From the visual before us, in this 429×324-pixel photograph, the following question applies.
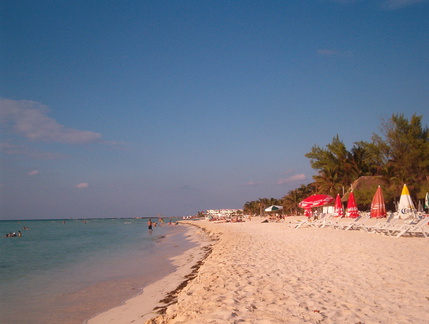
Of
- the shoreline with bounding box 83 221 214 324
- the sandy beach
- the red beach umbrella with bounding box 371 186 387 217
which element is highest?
the red beach umbrella with bounding box 371 186 387 217

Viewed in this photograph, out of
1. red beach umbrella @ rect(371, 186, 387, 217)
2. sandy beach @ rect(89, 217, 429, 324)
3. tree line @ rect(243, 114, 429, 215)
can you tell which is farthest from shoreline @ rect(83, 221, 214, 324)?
tree line @ rect(243, 114, 429, 215)

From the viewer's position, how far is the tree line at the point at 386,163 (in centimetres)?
2742

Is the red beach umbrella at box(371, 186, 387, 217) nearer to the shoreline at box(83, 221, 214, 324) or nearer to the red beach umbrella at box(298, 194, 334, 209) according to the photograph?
the red beach umbrella at box(298, 194, 334, 209)

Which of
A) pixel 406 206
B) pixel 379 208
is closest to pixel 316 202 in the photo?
pixel 379 208

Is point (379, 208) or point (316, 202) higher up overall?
point (316, 202)

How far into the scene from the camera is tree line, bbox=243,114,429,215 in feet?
90.0

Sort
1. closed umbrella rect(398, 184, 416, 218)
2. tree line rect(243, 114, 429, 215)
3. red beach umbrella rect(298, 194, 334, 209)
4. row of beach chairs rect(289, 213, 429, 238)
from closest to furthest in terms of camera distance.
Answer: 1. row of beach chairs rect(289, 213, 429, 238)
2. closed umbrella rect(398, 184, 416, 218)
3. red beach umbrella rect(298, 194, 334, 209)
4. tree line rect(243, 114, 429, 215)

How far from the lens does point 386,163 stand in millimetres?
31984

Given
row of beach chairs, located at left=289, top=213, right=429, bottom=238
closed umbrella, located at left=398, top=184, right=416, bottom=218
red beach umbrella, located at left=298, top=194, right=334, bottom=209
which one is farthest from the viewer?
red beach umbrella, located at left=298, top=194, right=334, bottom=209

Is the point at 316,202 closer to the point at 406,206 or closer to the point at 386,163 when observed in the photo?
the point at 406,206

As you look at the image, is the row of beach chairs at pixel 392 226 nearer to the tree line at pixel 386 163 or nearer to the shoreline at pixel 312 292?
the shoreline at pixel 312 292

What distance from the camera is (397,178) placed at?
2700 centimetres

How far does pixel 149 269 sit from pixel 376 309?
26.4 feet

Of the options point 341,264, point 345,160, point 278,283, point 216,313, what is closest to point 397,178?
point 345,160
